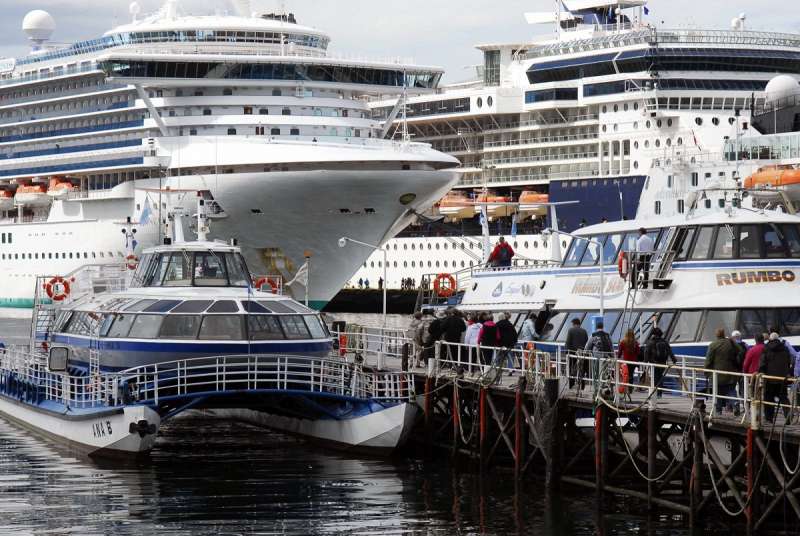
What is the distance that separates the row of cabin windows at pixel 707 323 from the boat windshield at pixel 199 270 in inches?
308

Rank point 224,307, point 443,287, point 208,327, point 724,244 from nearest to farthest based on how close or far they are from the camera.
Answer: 1. point 724,244
2. point 208,327
3. point 224,307
4. point 443,287

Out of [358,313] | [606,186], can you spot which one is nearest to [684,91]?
[606,186]

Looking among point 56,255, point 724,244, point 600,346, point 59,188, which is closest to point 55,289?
point 600,346

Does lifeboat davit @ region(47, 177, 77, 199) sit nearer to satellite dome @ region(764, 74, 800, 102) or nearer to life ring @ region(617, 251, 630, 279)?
satellite dome @ region(764, 74, 800, 102)

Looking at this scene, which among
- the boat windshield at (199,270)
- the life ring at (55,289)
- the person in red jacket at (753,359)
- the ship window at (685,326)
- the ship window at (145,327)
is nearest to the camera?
the person in red jacket at (753,359)

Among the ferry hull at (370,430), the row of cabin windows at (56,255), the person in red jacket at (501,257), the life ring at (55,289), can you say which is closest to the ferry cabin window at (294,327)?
the ferry hull at (370,430)

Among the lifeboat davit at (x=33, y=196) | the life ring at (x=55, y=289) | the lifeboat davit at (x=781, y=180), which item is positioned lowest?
the life ring at (x=55, y=289)

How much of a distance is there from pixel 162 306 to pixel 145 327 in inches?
20.2

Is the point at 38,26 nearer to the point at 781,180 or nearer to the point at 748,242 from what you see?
the point at 781,180

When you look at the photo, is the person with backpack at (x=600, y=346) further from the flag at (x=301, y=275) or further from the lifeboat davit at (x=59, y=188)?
the lifeboat davit at (x=59, y=188)

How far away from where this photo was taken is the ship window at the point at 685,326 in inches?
1014

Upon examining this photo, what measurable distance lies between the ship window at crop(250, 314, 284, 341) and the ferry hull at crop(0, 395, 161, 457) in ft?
9.04

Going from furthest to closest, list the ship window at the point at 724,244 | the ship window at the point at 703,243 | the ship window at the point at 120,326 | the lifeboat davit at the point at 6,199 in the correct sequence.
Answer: the lifeboat davit at the point at 6,199 < the ship window at the point at 120,326 < the ship window at the point at 703,243 < the ship window at the point at 724,244

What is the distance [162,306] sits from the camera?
1112 inches
